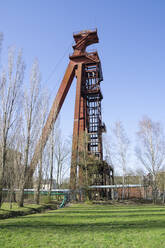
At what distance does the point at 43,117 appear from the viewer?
17.0 m

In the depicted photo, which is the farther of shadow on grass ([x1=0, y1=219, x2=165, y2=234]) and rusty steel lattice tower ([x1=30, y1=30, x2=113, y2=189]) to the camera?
rusty steel lattice tower ([x1=30, y1=30, x2=113, y2=189])

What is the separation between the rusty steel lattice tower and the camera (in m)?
19.1

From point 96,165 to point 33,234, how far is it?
1418cm

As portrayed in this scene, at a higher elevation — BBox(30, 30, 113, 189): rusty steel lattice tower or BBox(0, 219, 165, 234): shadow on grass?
BBox(30, 30, 113, 189): rusty steel lattice tower

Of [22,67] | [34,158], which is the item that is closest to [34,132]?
[34,158]

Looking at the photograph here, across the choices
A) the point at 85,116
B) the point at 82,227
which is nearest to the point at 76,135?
the point at 85,116

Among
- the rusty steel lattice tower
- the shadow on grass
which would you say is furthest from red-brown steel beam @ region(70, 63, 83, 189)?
the shadow on grass

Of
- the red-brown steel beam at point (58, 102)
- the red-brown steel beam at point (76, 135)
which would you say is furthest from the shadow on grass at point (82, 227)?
the red-brown steel beam at point (76, 135)

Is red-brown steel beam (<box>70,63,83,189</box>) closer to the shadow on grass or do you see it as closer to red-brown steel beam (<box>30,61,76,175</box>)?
red-brown steel beam (<box>30,61,76,175</box>)

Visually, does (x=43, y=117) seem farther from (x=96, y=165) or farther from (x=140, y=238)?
(x=140, y=238)

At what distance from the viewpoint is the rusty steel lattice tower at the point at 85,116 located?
62.7 ft

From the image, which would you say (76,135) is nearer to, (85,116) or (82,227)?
(85,116)

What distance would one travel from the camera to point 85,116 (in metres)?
22.3

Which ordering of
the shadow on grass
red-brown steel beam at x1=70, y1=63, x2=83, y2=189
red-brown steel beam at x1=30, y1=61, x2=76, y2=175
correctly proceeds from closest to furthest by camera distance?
the shadow on grass
red-brown steel beam at x1=30, y1=61, x2=76, y2=175
red-brown steel beam at x1=70, y1=63, x2=83, y2=189
